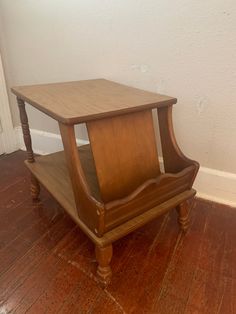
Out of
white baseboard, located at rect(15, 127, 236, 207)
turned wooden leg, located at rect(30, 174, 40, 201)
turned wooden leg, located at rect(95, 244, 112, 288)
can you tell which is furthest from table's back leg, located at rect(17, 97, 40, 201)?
white baseboard, located at rect(15, 127, 236, 207)

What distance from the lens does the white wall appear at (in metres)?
0.85

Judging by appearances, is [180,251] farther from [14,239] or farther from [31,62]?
[31,62]

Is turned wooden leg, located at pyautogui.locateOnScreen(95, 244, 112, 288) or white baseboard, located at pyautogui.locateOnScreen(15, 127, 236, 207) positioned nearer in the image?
turned wooden leg, located at pyautogui.locateOnScreen(95, 244, 112, 288)

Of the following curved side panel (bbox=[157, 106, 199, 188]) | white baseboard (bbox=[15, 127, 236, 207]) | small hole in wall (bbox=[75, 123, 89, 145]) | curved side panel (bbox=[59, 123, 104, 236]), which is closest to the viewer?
curved side panel (bbox=[59, 123, 104, 236])

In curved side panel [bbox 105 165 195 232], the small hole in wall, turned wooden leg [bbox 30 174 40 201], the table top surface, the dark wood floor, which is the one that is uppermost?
the table top surface

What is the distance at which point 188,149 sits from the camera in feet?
3.44

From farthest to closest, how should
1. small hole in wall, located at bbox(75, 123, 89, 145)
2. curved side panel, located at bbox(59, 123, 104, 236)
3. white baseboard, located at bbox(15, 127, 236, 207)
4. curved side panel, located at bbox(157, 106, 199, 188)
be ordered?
small hole in wall, located at bbox(75, 123, 89, 145) → white baseboard, located at bbox(15, 127, 236, 207) → curved side panel, located at bbox(157, 106, 199, 188) → curved side panel, located at bbox(59, 123, 104, 236)

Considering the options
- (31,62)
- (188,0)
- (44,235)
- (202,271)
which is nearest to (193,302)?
(202,271)

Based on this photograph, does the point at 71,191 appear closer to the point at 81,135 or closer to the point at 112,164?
the point at 112,164

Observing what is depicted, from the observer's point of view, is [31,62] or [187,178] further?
[31,62]

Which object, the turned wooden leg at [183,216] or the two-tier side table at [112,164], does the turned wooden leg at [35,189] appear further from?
the turned wooden leg at [183,216]

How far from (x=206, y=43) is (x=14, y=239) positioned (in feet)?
3.07

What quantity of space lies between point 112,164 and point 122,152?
5 centimetres

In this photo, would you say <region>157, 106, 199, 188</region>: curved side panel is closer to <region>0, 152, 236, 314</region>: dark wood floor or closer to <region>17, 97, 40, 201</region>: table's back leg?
<region>0, 152, 236, 314</region>: dark wood floor
